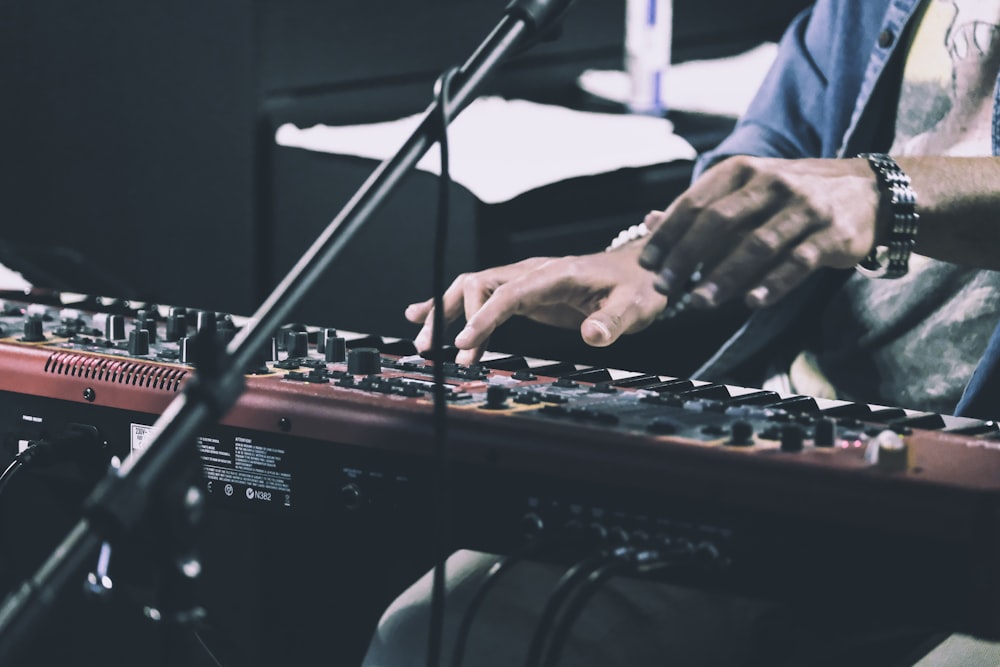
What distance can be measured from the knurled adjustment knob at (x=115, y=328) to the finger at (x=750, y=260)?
0.66 m

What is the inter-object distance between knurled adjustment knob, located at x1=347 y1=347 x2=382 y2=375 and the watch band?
0.46 meters

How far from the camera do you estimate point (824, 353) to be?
1489mm

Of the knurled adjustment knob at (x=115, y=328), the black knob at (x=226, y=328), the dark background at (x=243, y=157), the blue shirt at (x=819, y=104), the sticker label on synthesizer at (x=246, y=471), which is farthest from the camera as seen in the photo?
the dark background at (x=243, y=157)

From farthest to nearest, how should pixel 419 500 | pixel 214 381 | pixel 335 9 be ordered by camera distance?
1. pixel 335 9
2. pixel 419 500
3. pixel 214 381

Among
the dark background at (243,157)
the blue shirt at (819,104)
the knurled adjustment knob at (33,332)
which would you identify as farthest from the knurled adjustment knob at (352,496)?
the dark background at (243,157)

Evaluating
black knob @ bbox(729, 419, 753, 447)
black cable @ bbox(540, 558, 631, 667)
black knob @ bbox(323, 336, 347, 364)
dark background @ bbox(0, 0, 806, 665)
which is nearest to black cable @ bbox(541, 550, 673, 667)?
black cable @ bbox(540, 558, 631, 667)

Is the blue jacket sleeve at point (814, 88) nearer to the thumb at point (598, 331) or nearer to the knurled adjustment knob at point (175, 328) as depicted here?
the thumb at point (598, 331)

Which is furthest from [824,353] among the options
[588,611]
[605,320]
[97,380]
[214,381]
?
[214,381]

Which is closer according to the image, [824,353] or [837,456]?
[837,456]

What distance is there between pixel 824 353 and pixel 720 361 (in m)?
0.13

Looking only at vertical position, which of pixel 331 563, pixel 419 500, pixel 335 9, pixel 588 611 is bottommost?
pixel 331 563

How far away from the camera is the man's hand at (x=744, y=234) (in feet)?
2.72

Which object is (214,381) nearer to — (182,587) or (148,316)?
(182,587)

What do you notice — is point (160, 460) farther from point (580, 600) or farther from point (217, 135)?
point (217, 135)
